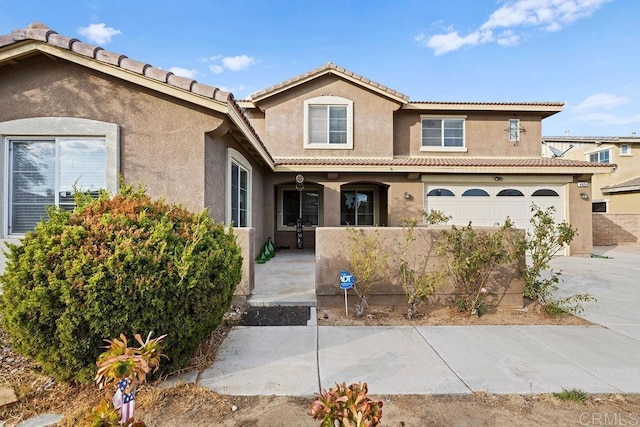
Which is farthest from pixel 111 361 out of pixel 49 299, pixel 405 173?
pixel 405 173

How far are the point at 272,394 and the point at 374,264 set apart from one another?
9.28ft

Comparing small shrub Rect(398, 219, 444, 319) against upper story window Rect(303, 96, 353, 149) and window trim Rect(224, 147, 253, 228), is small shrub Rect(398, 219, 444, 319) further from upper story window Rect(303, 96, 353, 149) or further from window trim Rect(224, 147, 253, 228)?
upper story window Rect(303, 96, 353, 149)

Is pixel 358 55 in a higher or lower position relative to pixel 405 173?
higher

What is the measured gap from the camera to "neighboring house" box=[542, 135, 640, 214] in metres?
20.2

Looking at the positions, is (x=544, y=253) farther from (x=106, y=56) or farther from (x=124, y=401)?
(x=106, y=56)

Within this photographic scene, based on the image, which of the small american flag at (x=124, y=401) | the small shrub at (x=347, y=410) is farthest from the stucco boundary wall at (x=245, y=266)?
the small shrub at (x=347, y=410)

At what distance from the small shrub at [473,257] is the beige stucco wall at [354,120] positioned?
8330mm

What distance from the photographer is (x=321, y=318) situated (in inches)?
190

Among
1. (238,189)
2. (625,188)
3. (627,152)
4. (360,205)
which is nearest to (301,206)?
(360,205)

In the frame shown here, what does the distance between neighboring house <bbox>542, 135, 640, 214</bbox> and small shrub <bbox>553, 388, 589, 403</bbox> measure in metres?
23.0

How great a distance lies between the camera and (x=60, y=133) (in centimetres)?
567

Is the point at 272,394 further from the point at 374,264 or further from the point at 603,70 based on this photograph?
the point at 603,70

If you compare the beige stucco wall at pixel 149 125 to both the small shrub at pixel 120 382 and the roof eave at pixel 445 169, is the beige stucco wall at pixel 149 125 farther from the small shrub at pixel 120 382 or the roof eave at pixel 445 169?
the roof eave at pixel 445 169

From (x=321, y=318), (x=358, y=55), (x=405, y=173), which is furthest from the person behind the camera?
(x=358, y=55)
